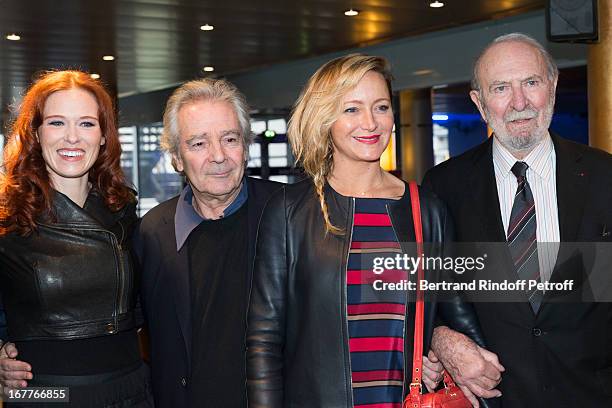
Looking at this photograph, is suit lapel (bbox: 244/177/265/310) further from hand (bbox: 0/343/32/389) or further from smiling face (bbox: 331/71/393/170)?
hand (bbox: 0/343/32/389)

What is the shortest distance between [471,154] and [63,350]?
1582mm

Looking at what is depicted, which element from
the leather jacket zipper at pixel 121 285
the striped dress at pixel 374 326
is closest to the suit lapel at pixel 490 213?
the striped dress at pixel 374 326

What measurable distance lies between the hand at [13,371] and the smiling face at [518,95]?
5.78 feet

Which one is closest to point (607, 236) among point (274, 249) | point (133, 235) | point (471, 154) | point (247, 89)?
point (471, 154)

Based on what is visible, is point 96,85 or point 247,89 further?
point 247,89

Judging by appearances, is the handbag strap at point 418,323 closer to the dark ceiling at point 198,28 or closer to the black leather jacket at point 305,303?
the black leather jacket at point 305,303

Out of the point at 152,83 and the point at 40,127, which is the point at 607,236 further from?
the point at 152,83

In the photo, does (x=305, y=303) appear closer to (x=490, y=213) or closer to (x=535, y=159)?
(x=490, y=213)

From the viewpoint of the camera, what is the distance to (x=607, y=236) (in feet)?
8.95

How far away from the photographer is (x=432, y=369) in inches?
103

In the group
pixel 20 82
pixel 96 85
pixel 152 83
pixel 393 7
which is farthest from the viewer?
pixel 152 83

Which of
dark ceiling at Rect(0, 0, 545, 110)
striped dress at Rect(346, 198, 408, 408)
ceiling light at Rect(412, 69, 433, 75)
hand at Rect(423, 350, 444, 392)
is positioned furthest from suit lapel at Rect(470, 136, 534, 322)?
ceiling light at Rect(412, 69, 433, 75)

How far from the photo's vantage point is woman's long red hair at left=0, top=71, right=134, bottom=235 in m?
2.68

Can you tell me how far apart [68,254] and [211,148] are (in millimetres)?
598
